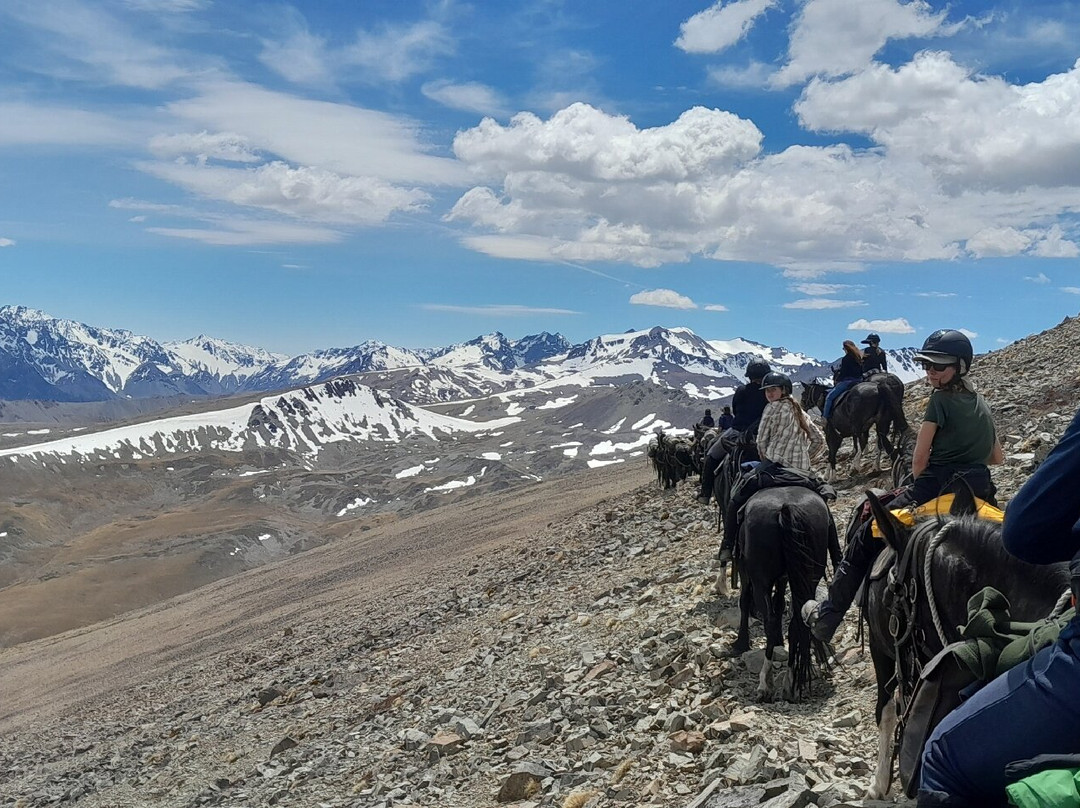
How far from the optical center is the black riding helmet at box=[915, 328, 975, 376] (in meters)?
6.64

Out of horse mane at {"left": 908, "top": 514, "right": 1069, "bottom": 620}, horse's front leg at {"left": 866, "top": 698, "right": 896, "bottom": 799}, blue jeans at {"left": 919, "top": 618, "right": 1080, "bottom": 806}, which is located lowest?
horse's front leg at {"left": 866, "top": 698, "right": 896, "bottom": 799}

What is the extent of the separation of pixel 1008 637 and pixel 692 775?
3.84m

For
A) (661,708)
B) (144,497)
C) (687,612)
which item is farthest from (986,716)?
(144,497)

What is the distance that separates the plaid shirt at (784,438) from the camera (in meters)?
10.0

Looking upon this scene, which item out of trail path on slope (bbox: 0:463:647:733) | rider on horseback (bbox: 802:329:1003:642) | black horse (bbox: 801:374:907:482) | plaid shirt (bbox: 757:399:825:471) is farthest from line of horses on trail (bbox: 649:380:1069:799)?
trail path on slope (bbox: 0:463:647:733)

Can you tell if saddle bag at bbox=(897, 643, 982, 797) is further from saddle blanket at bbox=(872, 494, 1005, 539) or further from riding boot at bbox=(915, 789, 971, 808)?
saddle blanket at bbox=(872, 494, 1005, 539)

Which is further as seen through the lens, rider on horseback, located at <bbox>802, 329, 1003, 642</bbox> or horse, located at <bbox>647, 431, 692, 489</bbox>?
horse, located at <bbox>647, 431, 692, 489</bbox>

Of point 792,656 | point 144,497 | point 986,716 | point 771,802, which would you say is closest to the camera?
point 986,716

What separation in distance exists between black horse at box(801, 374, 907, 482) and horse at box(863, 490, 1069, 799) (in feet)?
42.0

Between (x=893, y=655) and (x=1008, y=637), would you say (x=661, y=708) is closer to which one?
(x=893, y=655)

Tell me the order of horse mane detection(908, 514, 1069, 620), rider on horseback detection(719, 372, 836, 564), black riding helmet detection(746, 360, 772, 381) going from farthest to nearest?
black riding helmet detection(746, 360, 772, 381) < rider on horseback detection(719, 372, 836, 564) < horse mane detection(908, 514, 1069, 620)

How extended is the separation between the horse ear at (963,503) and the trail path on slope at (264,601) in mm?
20183

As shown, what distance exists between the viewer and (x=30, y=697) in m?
33.9

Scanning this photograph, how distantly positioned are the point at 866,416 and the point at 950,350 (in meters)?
12.1
